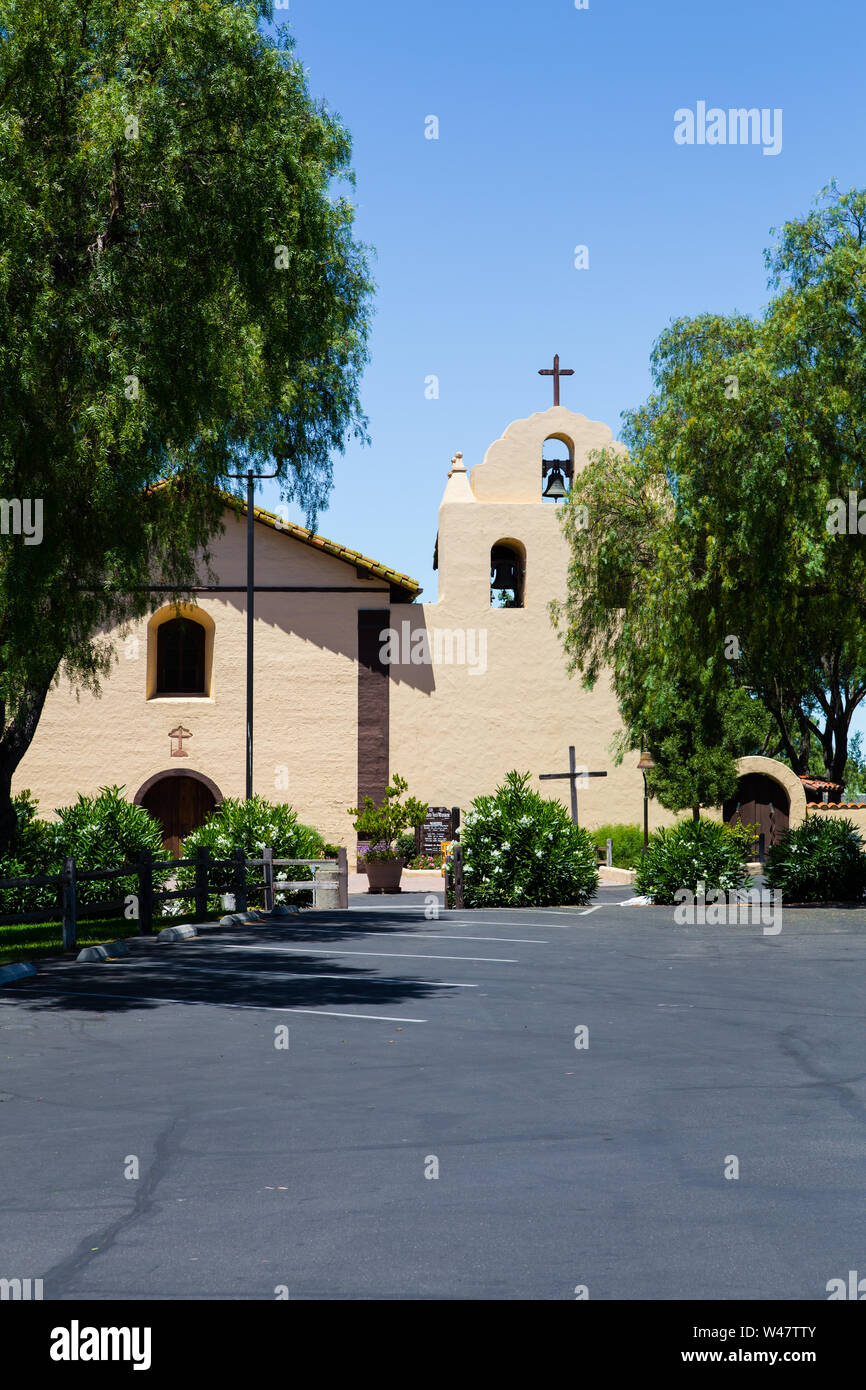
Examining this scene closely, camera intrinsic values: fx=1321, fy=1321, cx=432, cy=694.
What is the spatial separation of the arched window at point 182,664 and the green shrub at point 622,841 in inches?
440

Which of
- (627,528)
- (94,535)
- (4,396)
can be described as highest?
(627,528)

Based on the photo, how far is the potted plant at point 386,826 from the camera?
98.5 feet

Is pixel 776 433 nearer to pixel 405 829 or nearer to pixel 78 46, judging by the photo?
pixel 78 46

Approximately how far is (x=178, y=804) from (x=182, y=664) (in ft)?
12.2

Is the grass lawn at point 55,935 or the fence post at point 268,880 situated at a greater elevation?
the fence post at point 268,880

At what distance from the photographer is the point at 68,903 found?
1577 cm

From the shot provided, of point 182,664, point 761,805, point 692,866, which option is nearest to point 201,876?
point 692,866

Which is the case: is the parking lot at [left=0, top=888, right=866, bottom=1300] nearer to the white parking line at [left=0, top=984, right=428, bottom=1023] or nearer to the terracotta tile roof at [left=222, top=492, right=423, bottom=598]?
the white parking line at [left=0, top=984, right=428, bottom=1023]

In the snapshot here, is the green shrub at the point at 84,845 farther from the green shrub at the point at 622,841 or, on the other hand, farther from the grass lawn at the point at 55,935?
the green shrub at the point at 622,841

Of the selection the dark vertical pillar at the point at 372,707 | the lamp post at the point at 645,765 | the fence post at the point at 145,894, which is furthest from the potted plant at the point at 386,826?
the fence post at the point at 145,894

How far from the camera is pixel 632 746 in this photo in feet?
113
